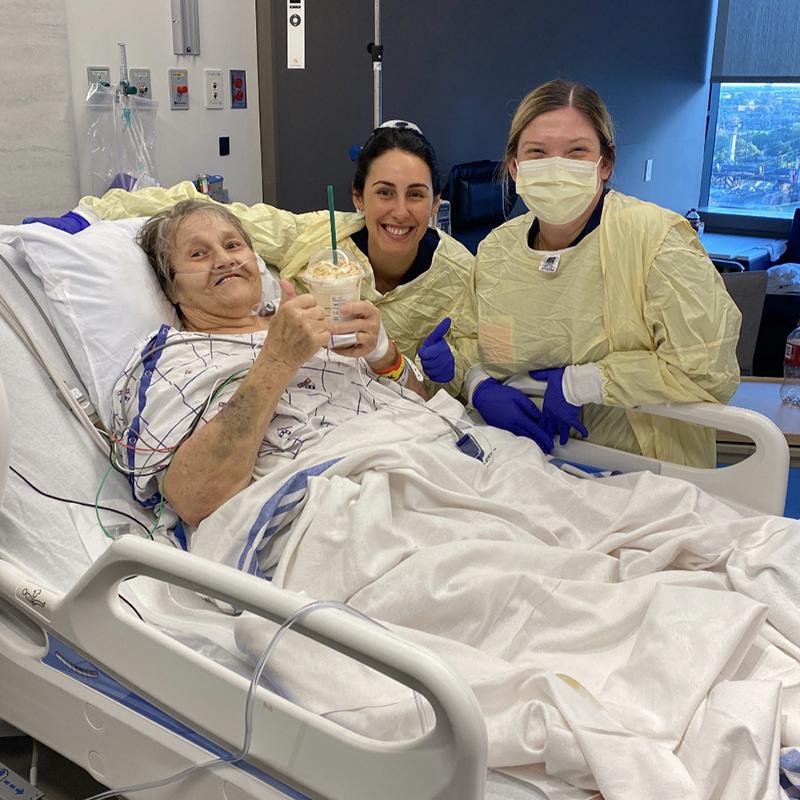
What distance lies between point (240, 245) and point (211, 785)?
122 cm

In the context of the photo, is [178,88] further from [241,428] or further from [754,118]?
[754,118]

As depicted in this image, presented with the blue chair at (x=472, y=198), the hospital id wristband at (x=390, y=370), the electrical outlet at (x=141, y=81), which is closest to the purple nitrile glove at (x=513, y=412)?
the hospital id wristband at (x=390, y=370)

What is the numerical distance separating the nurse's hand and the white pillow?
18.3 inches

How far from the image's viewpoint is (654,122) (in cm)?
631

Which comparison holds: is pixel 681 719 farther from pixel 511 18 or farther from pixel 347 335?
pixel 511 18

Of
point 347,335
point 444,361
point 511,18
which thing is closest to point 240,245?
point 347,335

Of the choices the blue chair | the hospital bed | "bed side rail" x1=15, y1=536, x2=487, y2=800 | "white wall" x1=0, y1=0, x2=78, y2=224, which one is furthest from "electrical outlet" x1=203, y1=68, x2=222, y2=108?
"bed side rail" x1=15, y1=536, x2=487, y2=800

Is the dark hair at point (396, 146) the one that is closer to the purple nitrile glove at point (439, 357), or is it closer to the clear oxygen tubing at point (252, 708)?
the purple nitrile glove at point (439, 357)

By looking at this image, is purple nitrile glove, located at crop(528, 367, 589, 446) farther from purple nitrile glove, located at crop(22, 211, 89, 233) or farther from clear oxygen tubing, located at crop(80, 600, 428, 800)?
purple nitrile glove, located at crop(22, 211, 89, 233)

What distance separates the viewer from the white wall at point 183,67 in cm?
336

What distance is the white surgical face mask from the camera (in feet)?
6.56

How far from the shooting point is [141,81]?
140 inches

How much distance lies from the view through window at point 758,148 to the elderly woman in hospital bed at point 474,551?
17.7ft

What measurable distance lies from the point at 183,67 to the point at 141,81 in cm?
23
